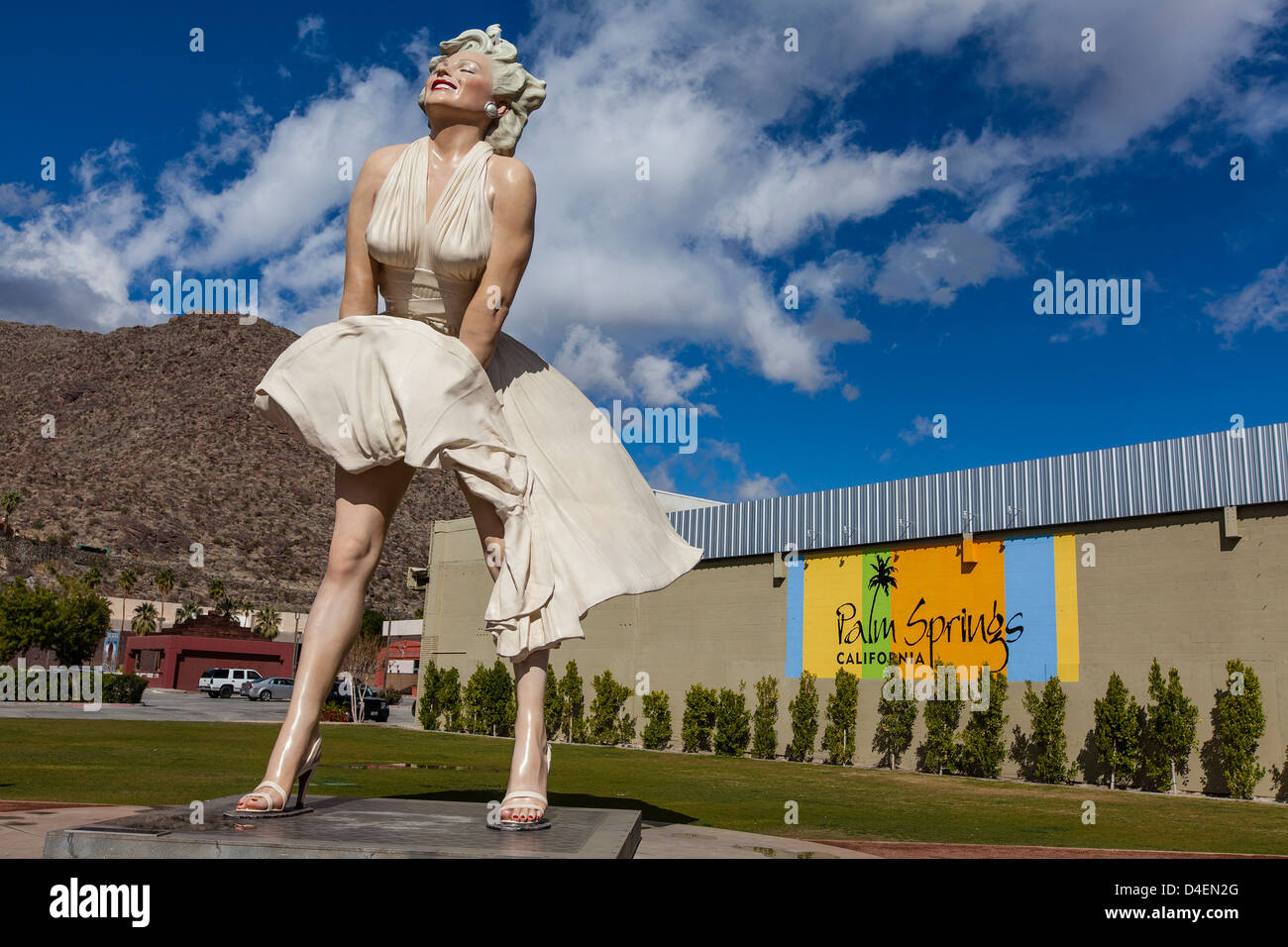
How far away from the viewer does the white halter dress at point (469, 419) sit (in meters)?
4.61

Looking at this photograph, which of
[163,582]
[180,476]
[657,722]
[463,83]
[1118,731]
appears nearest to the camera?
[463,83]

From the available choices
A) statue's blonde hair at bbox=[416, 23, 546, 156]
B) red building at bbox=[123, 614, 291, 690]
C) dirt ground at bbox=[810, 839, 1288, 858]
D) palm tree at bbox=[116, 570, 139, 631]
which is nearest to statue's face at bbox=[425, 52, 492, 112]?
statue's blonde hair at bbox=[416, 23, 546, 156]

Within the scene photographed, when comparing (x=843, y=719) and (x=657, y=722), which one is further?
(x=657, y=722)

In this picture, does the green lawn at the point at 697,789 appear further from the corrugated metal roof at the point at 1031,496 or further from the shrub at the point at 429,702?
the shrub at the point at 429,702

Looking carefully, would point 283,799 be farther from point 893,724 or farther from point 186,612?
point 186,612

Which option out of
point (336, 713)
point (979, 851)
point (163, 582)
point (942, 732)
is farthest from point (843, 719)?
point (163, 582)

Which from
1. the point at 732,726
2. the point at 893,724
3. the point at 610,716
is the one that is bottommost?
the point at 610,716

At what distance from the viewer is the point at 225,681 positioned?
49.7m

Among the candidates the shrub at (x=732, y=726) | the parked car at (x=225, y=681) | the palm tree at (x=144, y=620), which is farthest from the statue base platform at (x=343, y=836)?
the palm tree at (x=144, y=620)

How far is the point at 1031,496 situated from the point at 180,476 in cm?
7342

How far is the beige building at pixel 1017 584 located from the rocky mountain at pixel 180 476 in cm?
5230

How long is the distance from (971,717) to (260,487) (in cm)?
7140

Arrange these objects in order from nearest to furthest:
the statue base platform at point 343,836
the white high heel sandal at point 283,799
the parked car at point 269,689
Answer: the statue base platform at point 343,836 → the white high heel sandal at point 283,799 → the parked car at point 269,689
